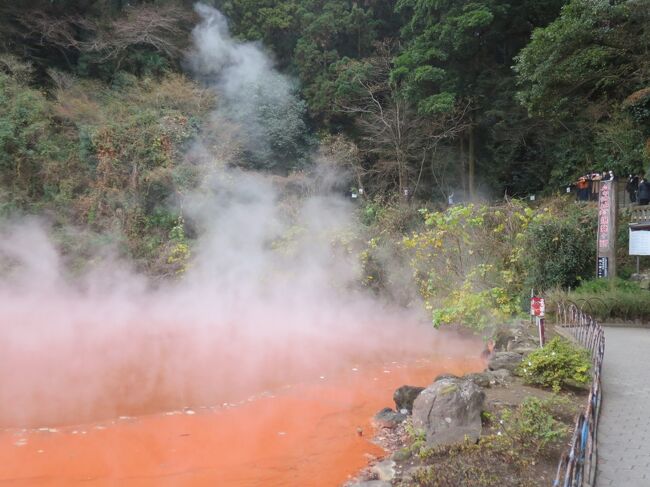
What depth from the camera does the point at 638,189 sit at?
1467 cm

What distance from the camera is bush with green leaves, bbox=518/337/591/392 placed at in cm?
594

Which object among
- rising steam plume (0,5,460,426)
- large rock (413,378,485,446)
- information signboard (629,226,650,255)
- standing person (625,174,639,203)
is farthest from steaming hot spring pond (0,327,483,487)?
standing person (625,174,639,203)

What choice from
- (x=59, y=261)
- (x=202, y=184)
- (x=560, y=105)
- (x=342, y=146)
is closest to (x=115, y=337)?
(x=59, y=261)

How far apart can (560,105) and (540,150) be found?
605 cm

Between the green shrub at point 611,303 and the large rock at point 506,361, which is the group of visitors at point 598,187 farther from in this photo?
the large rock at point 506,361

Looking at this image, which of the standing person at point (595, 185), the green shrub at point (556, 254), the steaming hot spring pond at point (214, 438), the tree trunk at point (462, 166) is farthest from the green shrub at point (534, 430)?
the tree trunk at point (462, 166)

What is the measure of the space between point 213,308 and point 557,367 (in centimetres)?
1030

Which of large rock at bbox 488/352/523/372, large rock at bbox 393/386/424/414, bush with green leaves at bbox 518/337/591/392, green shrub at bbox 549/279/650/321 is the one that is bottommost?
large rock at bbox 393/386/424/414

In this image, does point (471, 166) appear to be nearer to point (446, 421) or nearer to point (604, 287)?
point (604, 287)

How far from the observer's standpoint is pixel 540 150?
19.1 meters

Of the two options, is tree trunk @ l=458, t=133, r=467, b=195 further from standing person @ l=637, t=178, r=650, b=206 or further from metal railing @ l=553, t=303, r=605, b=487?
metal railing @ l=553, t=303, r=605, b=487

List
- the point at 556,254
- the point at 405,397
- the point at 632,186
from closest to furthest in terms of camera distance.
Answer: the point at 405,397, the point at 556,254, the point at 632,186

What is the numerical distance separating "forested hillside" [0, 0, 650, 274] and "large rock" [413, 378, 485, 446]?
11.3 meters

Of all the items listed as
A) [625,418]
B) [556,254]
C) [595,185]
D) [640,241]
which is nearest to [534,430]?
[625,418]
